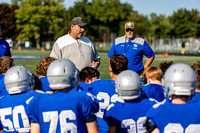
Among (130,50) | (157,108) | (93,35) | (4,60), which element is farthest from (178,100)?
(93,35)

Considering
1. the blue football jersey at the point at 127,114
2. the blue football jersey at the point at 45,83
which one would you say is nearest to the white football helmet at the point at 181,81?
the blue football jersey at the point at 127,114

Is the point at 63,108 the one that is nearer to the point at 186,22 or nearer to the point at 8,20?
the point at 186,22

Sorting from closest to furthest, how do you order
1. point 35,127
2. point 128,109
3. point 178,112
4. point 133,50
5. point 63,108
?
point 178,112 < point 63,108 < point 35,127 < point 128,109 < point 133,50

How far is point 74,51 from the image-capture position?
5.91 m

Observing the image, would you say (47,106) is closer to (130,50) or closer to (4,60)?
(4,60)

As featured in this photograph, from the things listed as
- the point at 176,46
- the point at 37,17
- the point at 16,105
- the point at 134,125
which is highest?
the point at 37,17

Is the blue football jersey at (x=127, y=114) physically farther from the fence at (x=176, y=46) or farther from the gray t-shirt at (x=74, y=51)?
the fence at (x=176, y=46)

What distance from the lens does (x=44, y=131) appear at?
2.83m

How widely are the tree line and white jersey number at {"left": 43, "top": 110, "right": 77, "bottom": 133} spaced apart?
55.1m

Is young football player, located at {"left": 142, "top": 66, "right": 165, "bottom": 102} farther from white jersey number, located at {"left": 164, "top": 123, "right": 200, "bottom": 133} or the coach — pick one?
the coach

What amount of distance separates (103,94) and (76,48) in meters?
2.13

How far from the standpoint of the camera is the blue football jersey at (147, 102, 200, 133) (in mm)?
2602

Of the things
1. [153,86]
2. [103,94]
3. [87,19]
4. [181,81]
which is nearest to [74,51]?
[103,94]

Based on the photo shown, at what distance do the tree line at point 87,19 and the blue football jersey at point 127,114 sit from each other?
55.0m
